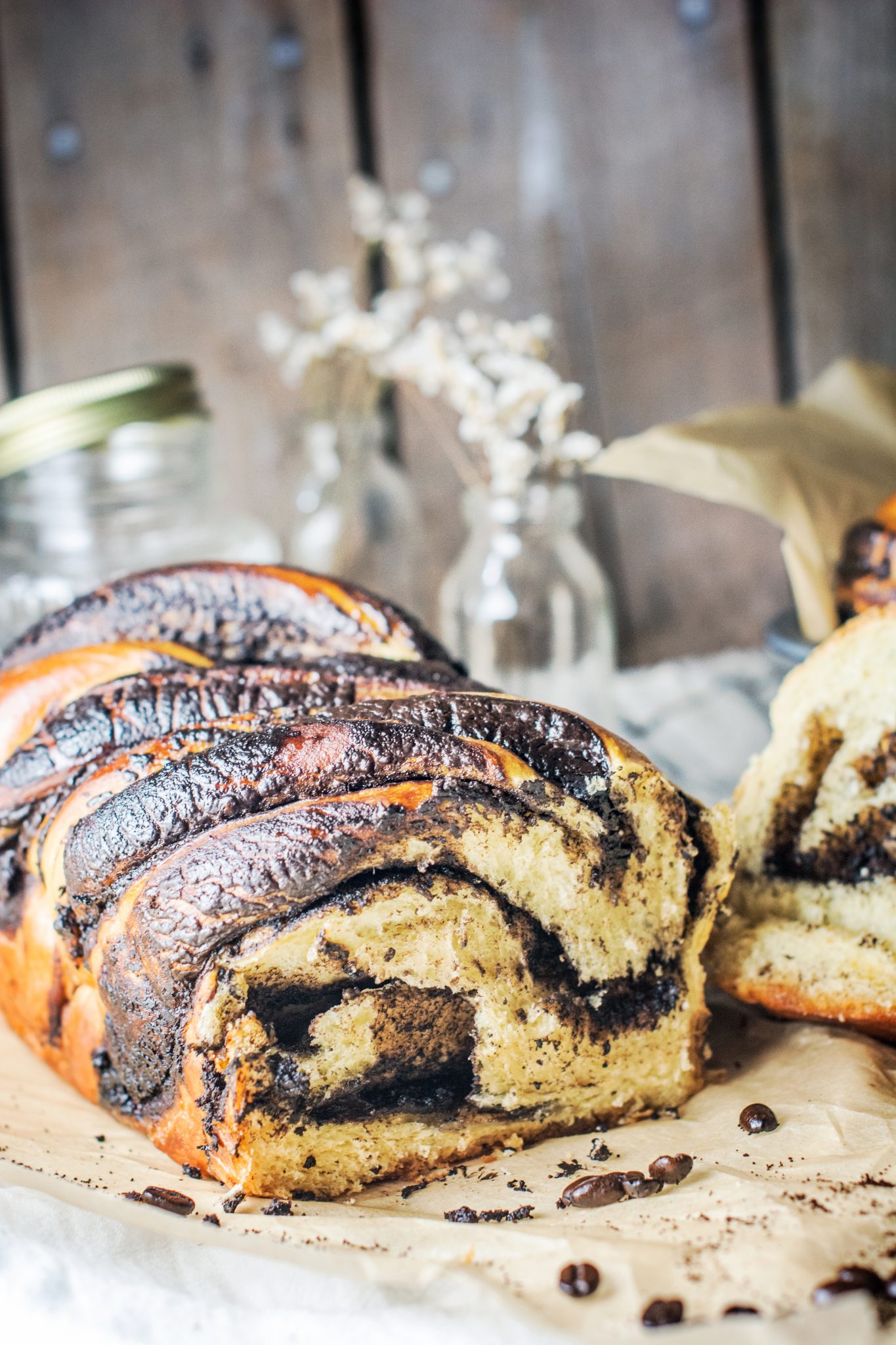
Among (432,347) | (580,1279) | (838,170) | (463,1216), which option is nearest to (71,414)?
(432,347)

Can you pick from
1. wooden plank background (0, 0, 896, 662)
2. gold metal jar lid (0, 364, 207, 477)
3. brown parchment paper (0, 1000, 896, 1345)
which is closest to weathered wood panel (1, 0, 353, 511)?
wooden plank background (0, 0, 896, 662)

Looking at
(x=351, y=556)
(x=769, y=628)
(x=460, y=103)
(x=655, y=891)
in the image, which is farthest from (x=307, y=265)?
(x=655, y=891)

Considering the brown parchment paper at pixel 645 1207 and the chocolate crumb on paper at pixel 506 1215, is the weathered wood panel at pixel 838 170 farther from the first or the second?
the chocolate crumb on paper at pixel 506 1215

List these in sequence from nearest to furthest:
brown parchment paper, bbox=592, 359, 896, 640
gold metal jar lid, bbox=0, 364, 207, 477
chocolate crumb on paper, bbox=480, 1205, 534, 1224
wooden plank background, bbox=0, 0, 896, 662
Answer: chocolate crumb on paper, bbox=480, 1205, 534, 1224 < gold metal jar lid, bbox=0, 364, 207, 477 < brown parchment paper, bbox=592, 359, 896, 640 < wooden plank background, bbox=0, 0, 896, 662

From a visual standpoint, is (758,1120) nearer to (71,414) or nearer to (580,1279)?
(580,1279)

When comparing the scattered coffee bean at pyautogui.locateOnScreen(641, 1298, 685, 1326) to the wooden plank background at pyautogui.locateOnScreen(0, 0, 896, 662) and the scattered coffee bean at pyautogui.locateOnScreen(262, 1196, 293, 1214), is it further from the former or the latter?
the wooden plank background at pyautogui.locateOnScreen(0, 0, 896, 662)

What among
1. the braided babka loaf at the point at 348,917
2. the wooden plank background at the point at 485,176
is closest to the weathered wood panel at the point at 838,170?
the wooden plank background at the point at 485,176
